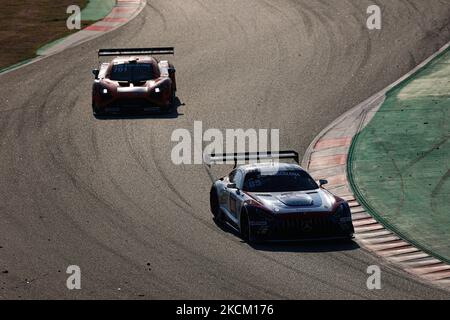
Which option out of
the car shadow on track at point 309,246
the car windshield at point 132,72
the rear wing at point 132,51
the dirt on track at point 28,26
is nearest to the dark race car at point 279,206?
the car shadow on track at point 309,246

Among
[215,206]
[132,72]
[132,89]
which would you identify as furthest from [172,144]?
[215,206]

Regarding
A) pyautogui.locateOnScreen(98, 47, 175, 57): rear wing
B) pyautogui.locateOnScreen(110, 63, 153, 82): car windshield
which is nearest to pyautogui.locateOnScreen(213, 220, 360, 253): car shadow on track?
pyautogui.locateOnScreen(110, 63, 153, 82): car windshield

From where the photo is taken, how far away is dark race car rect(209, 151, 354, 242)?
19.3m

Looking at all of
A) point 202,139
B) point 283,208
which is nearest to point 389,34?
point 202,139

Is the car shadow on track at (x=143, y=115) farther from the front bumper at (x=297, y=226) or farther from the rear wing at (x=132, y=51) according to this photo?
the front bumper at (x=297, y=226)

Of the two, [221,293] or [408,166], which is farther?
[408,166]

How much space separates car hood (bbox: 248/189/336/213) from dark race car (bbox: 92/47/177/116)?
955 cm

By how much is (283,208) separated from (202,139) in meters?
7.90

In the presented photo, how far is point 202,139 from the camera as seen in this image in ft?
89.1

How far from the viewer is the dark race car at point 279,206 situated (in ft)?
63.3

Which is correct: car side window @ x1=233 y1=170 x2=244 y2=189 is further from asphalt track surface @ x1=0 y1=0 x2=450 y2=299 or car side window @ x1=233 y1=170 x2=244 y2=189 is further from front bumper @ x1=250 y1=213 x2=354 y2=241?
front bumper @ x1=250 y1=213 x2=354 y2=241

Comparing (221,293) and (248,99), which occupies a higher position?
(248,99)

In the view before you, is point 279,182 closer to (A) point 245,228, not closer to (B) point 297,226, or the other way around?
(A) point 245,228

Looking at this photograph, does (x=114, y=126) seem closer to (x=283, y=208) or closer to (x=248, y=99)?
(x=248, y=99)
